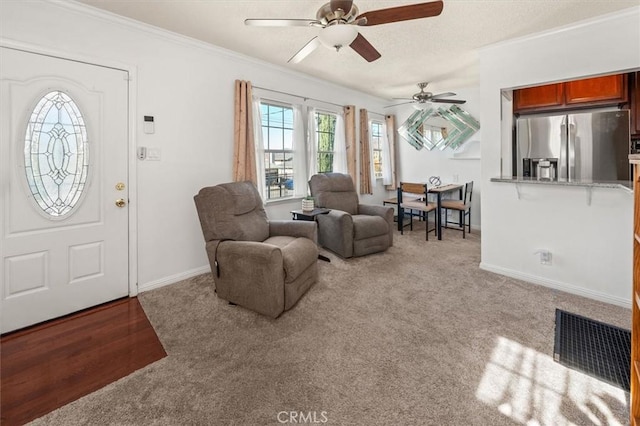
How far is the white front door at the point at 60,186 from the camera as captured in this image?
2.22m

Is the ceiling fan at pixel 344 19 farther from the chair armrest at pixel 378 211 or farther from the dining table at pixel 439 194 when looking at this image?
the dining table at pixel 439 194

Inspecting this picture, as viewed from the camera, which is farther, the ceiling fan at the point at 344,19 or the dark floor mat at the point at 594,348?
the ceiling fan at the point at 344,19

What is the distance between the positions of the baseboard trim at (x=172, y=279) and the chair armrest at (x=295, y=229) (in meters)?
0.95

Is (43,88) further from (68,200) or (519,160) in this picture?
(519,160)

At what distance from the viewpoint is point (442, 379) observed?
66.8 inches

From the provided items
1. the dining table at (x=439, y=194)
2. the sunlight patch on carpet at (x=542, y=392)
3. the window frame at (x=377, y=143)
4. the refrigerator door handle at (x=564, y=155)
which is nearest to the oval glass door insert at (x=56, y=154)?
the sunlight patch on carpet at (x=542, y=392)

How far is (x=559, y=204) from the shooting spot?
2.89 m

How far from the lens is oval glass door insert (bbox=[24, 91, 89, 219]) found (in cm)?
230

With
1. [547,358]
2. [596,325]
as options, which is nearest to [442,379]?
[547,358]

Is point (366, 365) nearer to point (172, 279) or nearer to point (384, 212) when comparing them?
point (172, 279)

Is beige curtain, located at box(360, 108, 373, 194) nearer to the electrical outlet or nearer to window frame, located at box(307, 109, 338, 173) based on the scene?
window frame, located at box(307, 109, 338, 173)

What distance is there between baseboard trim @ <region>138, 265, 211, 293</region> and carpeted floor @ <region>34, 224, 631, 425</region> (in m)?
0.09

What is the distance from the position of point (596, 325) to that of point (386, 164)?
4464mm

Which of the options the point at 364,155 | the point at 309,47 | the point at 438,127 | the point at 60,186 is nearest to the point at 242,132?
the point at 309,47
